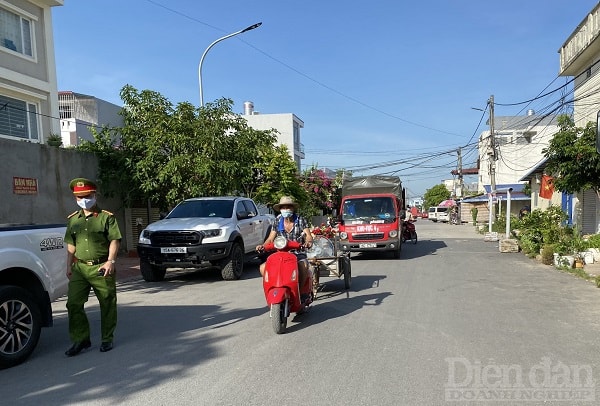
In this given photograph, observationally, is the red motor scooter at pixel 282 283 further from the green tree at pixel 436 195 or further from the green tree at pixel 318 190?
the green tree at pixel 436 195

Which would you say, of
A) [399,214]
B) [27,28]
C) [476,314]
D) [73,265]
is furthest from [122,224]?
[476,314]

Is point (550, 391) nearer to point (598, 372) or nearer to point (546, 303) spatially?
point (598, 372)

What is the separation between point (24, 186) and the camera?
38.6 feet

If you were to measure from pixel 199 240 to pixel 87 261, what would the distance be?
480 centimetres

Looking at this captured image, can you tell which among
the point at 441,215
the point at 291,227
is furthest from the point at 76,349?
the point at 441,215

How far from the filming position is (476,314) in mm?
6781

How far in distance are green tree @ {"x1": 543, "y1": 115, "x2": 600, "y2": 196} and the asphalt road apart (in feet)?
14.8

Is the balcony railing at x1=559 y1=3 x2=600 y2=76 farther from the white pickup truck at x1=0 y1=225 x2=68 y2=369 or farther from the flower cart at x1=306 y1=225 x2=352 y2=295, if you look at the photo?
the white pickup truck at x1=0 y1=225 x2=68 y2=369

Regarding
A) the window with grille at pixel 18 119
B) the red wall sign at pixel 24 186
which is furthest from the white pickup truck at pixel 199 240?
the window with grille at pixel 18 119

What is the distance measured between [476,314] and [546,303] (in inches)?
64.6

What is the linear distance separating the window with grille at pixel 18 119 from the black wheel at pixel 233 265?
9.83 meters

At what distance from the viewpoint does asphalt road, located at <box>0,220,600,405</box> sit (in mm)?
3941

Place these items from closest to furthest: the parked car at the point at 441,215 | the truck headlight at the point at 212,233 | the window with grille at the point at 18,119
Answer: the truck headlight at the point at 212,233, the window with grille at the point at 18,119, the parked car at the point at 441,215

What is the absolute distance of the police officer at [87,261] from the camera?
5195 mm
